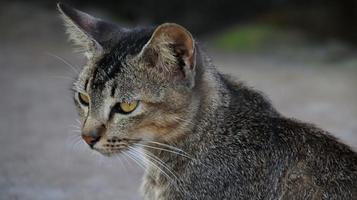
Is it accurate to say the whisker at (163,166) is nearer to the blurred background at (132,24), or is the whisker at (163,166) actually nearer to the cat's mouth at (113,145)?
the cat's mouth at (113,145)

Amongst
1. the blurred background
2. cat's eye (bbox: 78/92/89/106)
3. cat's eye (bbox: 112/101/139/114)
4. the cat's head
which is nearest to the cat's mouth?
the cat's head

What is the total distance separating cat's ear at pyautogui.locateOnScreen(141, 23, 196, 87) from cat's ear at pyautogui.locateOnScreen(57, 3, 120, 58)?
48cm

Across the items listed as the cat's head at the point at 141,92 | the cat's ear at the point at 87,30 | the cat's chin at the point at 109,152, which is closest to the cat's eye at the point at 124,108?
the cat's head at the point at 141,92

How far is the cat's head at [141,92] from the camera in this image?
15.0 feet

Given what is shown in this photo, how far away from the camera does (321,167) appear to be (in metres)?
4.54

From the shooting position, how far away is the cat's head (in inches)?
181

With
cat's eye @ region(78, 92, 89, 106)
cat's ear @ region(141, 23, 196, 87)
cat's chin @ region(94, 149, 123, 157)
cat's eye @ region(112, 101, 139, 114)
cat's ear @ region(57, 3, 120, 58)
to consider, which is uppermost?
cat's ear @ region(141, 23, 196, 87)

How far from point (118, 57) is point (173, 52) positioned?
15.9 inches

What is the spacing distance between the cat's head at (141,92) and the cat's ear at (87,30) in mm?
208

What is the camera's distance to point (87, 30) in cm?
512

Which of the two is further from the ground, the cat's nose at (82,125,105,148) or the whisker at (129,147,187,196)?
the whisker at (129,147,187,196)

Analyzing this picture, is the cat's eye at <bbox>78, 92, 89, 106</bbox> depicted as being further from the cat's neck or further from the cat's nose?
the cat's neck

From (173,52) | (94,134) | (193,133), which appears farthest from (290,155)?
(94,134)

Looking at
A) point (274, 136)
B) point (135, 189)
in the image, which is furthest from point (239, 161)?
point (135, 189)
